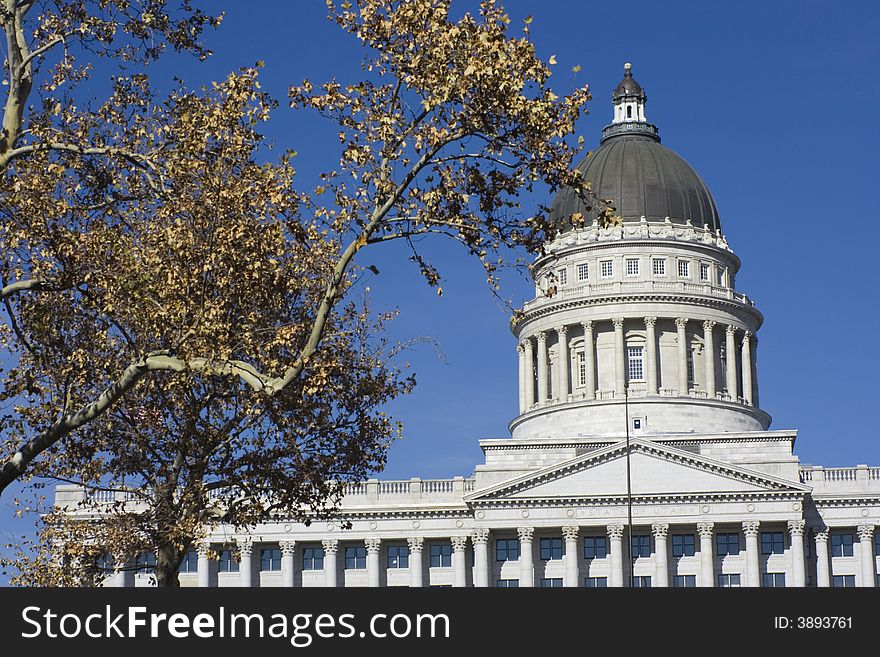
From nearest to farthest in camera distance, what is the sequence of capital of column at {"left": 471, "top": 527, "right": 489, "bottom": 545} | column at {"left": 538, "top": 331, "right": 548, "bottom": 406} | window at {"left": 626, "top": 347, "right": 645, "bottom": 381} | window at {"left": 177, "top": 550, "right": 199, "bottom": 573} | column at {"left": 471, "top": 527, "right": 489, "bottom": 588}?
column at {"left": 471, "top": 527, "right": 489, "bottom": 588} → capital of column at {"left": 471, "top": 527, "right": 489, "bottom": 545} → window at {"left": 177, "top": 550, "right": 199, "bottom": 573} → window at {"left": 626, "top": 347, "right": 645, "bottom": 381} → column at {"left": 538, "top": 331, "right": 548, "bottom": 406}

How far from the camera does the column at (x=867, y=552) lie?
3757 inches

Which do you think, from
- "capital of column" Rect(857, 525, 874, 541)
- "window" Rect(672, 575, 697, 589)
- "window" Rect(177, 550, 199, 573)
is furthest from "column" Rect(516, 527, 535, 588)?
"window" Rect(177, 550, 199, 573)

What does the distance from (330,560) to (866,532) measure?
32.7 metres

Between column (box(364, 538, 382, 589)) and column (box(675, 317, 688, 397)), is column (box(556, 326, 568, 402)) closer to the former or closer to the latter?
column (box(675, 317, 688, 397))

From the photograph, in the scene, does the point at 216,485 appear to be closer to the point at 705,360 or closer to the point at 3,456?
the point at 3,456

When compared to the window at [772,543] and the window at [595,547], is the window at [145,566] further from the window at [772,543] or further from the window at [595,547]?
the window at [772,543]

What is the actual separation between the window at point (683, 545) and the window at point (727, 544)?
1.54m

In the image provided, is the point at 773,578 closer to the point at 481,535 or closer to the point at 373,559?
the point at 481,535

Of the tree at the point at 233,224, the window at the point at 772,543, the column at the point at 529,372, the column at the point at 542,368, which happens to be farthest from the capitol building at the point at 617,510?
the tree at the point at 233,224

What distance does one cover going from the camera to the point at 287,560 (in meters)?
99.3

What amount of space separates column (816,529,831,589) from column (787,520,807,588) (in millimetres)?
1184

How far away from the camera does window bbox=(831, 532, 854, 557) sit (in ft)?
318

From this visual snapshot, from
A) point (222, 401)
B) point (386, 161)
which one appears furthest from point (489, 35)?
point (222, 401)

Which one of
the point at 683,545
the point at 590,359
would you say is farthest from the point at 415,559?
the point at 590,359
